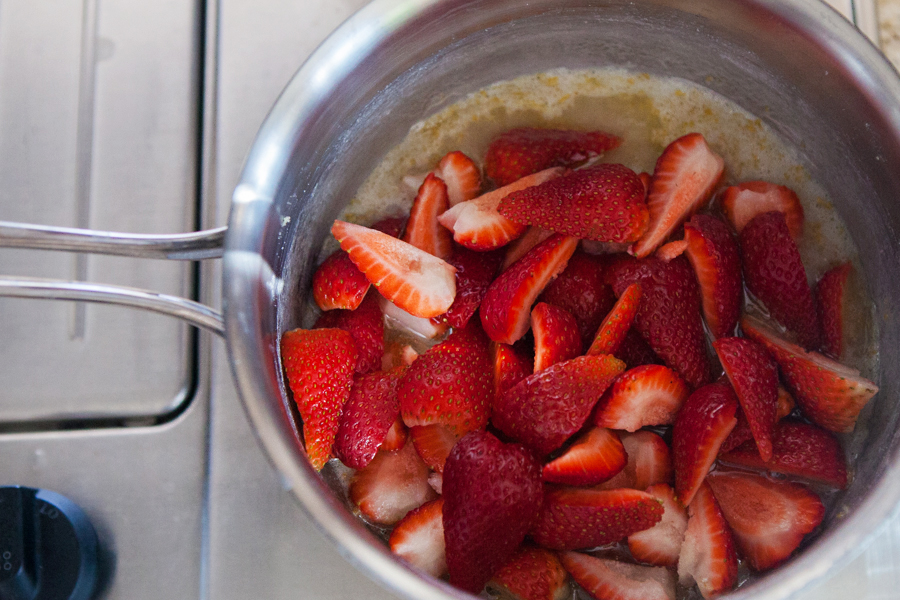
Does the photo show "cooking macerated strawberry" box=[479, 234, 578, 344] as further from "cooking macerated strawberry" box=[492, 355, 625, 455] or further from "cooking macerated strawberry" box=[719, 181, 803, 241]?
"cooking macerated strawberry" box=[719, 181, 803, 241]

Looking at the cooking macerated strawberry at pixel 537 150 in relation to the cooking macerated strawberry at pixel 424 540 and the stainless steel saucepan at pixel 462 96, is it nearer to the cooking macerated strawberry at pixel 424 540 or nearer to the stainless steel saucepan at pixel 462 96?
the stainless steel saucepan at pixel 462 96

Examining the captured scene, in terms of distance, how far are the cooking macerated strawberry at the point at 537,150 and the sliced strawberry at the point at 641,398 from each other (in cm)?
23

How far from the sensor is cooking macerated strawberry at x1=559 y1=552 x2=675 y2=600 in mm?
606

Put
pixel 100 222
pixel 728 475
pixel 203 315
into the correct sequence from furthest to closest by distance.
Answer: pixel 100 222 → pixel 728 475 → pixel 203 315

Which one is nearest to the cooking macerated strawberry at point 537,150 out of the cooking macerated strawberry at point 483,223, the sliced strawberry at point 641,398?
the cooking macerated strawberry at point 483,223

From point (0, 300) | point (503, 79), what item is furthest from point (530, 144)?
point (0, 300)

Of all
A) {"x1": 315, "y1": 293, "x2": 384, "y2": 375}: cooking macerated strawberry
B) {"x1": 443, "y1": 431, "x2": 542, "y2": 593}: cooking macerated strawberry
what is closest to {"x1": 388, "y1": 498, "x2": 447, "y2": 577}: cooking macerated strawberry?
{"x1": 443, "y1": 431, "x2": 542, "y2": 593}: cooking macerated strawberry

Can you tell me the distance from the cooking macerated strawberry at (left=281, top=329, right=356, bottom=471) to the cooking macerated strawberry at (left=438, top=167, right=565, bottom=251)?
0.50 ft

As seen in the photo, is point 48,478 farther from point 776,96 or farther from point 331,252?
point 776,96

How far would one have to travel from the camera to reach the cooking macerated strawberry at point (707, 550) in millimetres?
604

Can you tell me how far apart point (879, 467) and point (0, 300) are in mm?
878

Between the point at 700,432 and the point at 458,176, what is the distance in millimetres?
336

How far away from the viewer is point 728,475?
25.3 inches

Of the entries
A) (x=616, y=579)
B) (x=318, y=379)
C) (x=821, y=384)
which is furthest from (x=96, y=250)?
(x=821, y=384)
